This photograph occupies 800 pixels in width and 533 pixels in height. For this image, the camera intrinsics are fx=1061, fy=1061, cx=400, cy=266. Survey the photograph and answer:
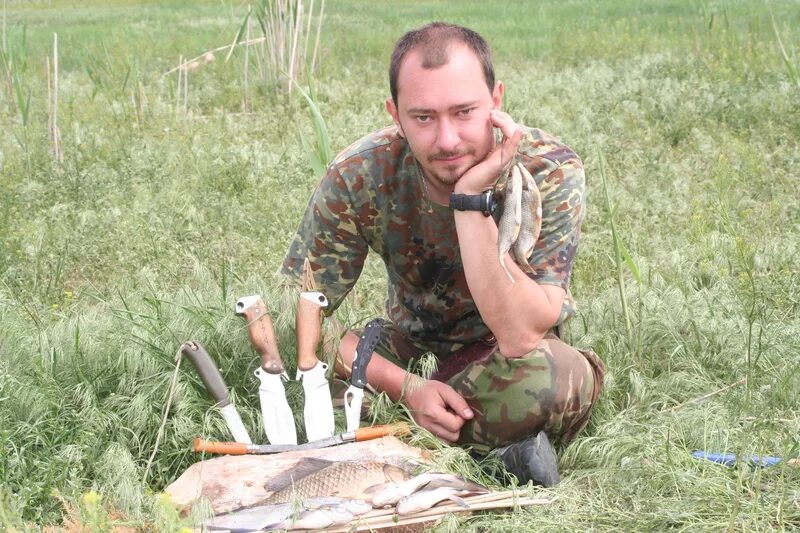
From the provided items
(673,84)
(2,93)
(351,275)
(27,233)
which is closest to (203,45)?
(2,93)

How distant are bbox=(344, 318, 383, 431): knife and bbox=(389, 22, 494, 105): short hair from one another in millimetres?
732

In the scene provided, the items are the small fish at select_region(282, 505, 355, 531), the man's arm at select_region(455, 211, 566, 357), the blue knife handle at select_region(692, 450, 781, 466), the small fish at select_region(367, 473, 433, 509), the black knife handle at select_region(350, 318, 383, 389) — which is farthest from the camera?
the black knife handle at select_region(350, 318, 383, 389)

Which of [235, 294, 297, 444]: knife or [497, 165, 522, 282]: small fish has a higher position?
[497, 165, 522, 282]: small fish

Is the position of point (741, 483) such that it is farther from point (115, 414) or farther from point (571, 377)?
point (115, 414)

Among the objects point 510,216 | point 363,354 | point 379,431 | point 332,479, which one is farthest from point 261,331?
point 510,216

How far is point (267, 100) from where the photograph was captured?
7.79m

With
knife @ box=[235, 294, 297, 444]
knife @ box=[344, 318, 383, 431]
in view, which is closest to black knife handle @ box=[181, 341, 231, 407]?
knife @ box=[235, 294, 297, 444]

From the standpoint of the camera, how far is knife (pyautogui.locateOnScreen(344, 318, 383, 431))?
120 inches

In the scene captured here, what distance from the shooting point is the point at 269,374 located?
10.3 feet

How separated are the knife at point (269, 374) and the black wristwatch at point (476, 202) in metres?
0.73

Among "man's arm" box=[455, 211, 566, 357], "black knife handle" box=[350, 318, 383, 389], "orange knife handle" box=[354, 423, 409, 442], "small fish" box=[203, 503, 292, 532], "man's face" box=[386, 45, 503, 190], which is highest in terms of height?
"man's face" box=[386, 45, 503, 190]

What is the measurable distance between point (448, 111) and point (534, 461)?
0.98 metres

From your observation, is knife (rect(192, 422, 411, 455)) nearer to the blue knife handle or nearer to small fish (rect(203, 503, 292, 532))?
small fish (rect(203, 503, 292, 532))

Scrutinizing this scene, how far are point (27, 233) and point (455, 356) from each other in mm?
2360
